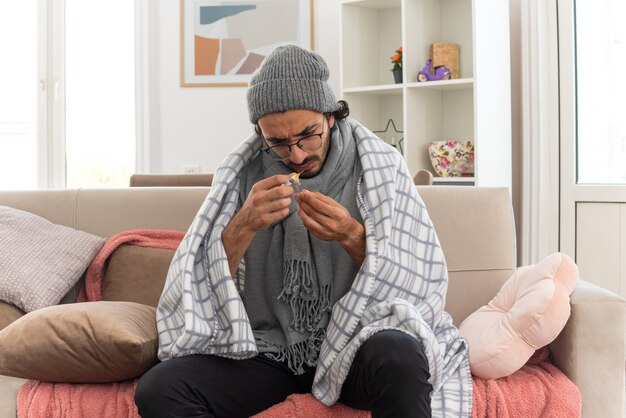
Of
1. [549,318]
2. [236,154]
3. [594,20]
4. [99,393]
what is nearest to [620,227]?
[594,20]

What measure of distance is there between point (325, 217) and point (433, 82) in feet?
7.57

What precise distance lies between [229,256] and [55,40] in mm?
3507

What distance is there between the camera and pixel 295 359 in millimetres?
1855

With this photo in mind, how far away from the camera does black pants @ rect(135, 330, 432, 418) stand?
1.54 metres

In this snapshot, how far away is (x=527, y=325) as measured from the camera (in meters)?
1.87

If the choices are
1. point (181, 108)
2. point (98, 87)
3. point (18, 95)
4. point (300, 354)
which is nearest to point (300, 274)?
point (300, 354)

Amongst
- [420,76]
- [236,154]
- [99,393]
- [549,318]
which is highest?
[420,76]

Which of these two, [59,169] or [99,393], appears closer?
[99,393]

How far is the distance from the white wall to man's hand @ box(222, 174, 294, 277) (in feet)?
9.56

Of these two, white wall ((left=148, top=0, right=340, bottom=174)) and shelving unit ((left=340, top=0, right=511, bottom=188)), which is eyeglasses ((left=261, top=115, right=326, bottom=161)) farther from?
white wall ((left=148, top=0, right=340, bottom=174))

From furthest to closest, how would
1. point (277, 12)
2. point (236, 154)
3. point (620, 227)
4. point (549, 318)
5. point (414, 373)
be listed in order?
point (277, 12) → point (620, 227) → point (236, 154) → point (549, 318) → point (414, 373)

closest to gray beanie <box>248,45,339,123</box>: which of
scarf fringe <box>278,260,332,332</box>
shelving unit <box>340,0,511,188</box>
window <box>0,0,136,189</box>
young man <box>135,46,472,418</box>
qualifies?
young man <box>135,46,472,418</box>

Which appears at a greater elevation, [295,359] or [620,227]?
[620,227]

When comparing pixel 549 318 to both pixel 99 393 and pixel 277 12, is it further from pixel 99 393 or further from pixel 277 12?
pixel 277 12
